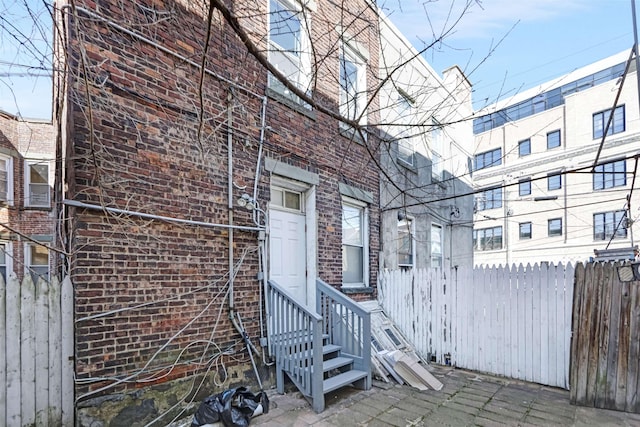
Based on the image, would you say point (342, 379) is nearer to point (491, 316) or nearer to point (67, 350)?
point (491, 316)

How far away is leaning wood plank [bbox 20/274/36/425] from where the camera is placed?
3057 millimetres

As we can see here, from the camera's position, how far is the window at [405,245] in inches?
322

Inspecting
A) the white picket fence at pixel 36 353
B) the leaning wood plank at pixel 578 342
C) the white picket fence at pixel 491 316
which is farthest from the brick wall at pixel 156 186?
the leaning wood plank at pixel 578 342

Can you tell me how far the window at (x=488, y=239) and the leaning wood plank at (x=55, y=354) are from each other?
28.6 m

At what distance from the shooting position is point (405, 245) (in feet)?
27.8

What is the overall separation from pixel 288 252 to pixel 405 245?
3886 mm

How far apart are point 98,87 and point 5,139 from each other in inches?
404

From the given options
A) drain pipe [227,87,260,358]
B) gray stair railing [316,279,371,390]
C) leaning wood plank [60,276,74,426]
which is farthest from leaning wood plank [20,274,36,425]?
gray stair railing [316,279,371,390]

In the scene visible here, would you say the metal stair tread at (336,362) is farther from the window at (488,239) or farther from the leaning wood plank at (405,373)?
the window at (488,239)

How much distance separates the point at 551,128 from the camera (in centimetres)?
2608

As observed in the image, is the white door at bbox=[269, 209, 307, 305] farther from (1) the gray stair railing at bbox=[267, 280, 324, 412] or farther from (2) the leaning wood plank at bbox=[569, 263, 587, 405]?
(2) the leaning wood plank at bbox=[569, 263, 587, 405]

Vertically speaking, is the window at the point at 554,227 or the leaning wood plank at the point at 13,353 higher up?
the window at the point at 554,227

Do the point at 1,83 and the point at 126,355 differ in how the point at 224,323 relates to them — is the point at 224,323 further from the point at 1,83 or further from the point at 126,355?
the point at 1,83

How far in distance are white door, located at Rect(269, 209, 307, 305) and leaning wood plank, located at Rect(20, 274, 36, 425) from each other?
2.72m
